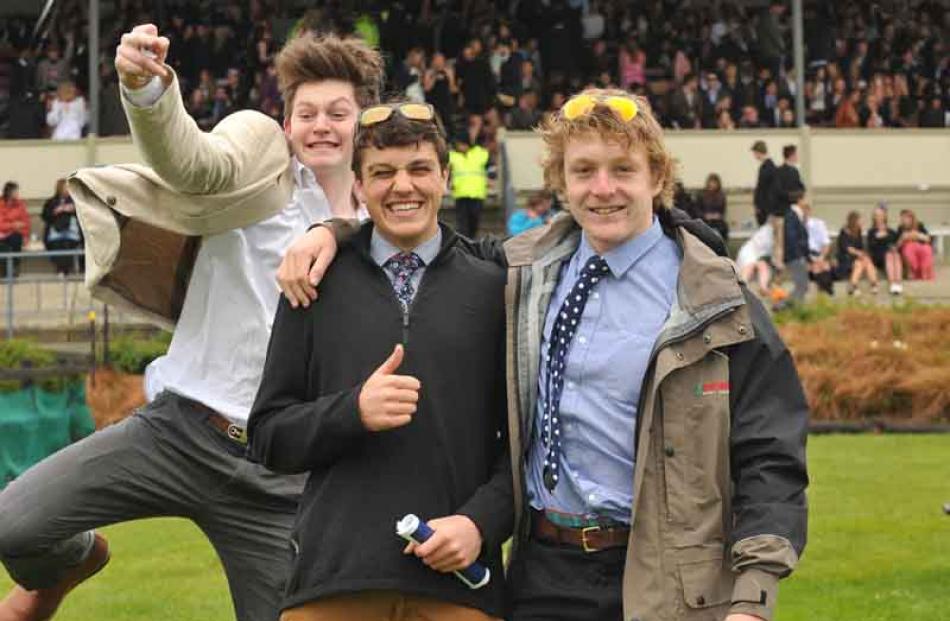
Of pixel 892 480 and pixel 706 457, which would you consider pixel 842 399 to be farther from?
pixel 706 457

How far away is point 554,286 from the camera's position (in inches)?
199

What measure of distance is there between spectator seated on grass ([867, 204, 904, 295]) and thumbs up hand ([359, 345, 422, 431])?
2474 centimetres

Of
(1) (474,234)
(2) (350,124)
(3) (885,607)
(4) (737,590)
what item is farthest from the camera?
(1) (474,234)

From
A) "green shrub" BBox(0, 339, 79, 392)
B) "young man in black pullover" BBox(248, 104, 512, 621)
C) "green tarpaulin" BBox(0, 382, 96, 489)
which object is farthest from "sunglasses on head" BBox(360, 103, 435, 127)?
"green shrub" BBox(0, 339, 79, 392)

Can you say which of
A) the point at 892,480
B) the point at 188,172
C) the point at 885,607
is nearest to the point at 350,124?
the point at 188,172

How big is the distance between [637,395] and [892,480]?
10.9 m

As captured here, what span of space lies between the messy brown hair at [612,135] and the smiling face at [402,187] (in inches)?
11.4

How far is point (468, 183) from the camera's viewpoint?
2941cm

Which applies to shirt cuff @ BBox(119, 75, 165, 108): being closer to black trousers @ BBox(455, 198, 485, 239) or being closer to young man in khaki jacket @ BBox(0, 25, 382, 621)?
young man in khaki jacket @ BBox(0, 25, 382, 621)

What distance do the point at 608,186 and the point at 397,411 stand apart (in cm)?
74

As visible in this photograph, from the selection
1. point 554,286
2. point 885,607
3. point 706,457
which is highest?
point 554,286

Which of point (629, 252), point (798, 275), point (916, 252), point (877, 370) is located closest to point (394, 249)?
point (629, 252)

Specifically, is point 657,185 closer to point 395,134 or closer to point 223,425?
point 395,134

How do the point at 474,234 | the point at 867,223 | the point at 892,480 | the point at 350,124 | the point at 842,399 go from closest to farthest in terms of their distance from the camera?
the point at 350,124, the point at 892,480, the point at 842,399, the point at 474,234, the point at 867,223
